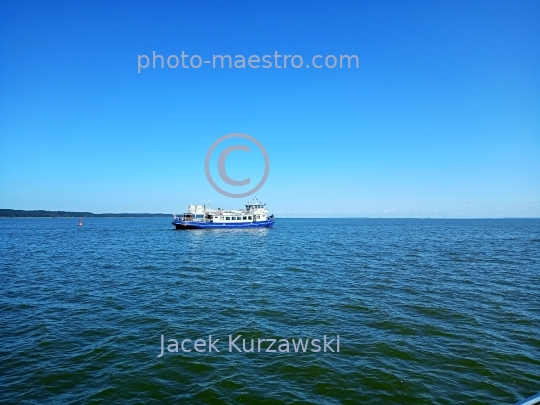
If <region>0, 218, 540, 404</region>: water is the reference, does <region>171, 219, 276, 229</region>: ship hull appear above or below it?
above

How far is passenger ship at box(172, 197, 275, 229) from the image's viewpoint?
3716 inches

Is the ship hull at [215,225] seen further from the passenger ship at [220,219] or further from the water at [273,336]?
the water at [273,336]

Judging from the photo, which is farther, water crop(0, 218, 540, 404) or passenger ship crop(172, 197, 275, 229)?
passenger ship crop(172, 197, 275, 229)

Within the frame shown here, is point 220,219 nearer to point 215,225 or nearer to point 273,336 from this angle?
point 215,225

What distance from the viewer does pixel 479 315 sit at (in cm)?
1599

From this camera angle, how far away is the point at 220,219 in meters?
96.4

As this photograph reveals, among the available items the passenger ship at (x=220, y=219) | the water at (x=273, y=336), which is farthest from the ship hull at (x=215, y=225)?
the water at (x=273, y=336)

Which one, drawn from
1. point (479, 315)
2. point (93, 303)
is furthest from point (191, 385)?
point (479, 315)

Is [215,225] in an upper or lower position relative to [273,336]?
upper

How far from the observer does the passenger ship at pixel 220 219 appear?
310ft

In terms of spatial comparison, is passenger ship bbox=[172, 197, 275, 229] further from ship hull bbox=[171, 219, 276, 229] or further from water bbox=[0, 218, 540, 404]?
water bbox=[0, 218, 540, 404]

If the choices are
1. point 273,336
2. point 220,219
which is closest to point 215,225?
point 220,219

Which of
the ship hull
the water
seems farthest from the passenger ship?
the water

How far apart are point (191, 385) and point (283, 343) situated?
4.18 m
